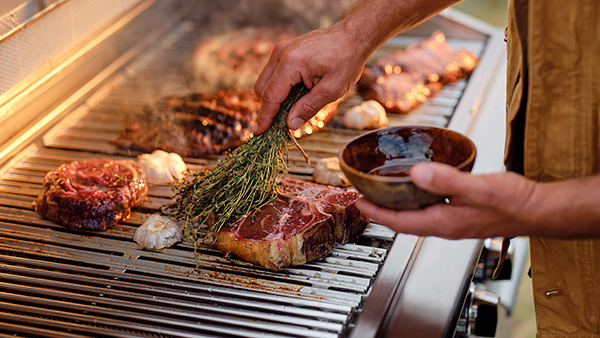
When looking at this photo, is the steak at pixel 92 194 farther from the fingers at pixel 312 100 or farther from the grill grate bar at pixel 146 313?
the fingers at pixel 312 100

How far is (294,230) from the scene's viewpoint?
8.57 feet

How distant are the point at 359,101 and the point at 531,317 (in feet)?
9.81

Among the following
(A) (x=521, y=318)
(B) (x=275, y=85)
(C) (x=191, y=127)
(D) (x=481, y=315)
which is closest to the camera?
(B) (x=275, y=85)

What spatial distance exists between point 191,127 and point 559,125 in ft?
9.21

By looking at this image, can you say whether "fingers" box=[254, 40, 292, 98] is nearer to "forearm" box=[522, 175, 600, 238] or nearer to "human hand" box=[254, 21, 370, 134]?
"human hand" box=[254, 21, 370, 134]

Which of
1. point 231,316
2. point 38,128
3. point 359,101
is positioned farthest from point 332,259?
point 38,128

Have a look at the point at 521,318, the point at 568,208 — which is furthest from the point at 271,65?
the point at 521,318

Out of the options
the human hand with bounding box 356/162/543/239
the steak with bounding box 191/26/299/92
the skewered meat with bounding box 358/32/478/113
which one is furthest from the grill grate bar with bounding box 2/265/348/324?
the steak with bounding box 191/26/299/92

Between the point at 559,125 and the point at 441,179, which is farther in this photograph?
the point at 559,125

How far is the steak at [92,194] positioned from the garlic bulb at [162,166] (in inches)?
4.2

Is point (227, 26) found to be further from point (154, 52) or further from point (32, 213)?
point (32, 213)

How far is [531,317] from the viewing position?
527 cm

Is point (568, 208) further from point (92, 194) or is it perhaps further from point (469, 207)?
point (92, 194)

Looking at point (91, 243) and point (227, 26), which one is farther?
point (227, 26)
